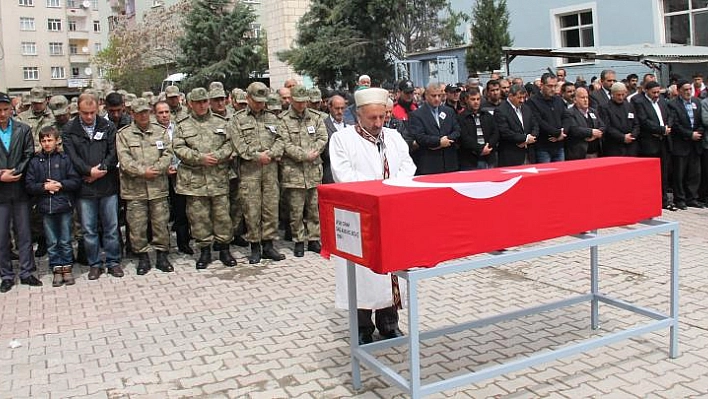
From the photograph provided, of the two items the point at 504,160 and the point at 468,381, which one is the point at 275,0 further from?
the point at 468,381

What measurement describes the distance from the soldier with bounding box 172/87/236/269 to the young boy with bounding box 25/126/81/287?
3.93 ft

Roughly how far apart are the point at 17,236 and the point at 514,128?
6.33 meters

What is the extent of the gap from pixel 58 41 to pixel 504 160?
7692cm

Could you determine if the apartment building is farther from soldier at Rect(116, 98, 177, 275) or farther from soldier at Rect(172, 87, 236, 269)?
soldier at Rect(172, 87, 236, 269)

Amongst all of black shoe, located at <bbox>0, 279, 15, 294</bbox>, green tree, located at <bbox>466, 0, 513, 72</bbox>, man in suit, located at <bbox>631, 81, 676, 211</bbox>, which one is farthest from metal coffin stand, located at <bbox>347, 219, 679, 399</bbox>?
green tree, located at <bbox>466, 0, 513, 72</bbox>

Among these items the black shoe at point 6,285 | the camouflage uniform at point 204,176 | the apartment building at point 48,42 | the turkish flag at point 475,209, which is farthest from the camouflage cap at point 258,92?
the apartment building at point 48,42

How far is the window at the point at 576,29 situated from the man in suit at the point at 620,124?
12.6m

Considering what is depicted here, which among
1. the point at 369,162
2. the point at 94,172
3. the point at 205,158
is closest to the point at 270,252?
the point at 205,158

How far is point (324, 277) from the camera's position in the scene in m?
7.88

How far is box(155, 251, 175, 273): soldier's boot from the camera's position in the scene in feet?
28.2

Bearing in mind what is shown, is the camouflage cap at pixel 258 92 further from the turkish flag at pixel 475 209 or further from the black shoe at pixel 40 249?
the turkish flag at pixel 475 209

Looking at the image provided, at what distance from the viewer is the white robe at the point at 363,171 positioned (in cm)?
525

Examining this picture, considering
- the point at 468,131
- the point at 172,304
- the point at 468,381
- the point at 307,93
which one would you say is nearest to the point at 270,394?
the point at 468,381

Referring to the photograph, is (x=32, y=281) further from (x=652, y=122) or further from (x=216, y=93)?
(x=652, y=122)
